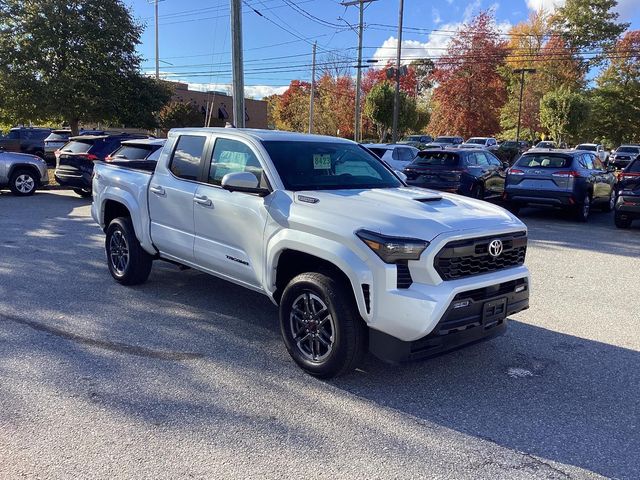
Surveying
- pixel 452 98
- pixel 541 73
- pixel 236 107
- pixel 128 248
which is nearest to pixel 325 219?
pixel 128 248

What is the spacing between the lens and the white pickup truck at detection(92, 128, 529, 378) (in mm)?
3648

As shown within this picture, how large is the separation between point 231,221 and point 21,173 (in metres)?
13.0

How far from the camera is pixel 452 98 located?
4797 centimetres

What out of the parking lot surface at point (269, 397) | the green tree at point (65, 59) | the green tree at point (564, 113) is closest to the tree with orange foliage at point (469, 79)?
the green tree at point (564, 113)

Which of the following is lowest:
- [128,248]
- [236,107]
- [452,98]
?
[128,248]

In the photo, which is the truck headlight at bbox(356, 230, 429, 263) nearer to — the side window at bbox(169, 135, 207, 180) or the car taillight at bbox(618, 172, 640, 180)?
the side window at bbox(169, 135, 207, 180)

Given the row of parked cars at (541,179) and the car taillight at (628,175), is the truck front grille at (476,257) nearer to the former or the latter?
the car taillight at (628,175)

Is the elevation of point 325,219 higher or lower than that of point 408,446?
higher

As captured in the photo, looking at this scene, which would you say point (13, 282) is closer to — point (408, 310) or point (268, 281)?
point (268, 281)

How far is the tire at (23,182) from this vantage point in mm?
15078

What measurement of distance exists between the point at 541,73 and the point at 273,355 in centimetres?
5231

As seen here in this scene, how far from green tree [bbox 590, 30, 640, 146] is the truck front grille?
53229mm

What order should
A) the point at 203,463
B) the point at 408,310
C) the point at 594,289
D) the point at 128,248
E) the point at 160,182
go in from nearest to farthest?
the point at 203,463 → the point at 408,310 → the point at 160,182 → the point at 128,248 → the point at 594,289

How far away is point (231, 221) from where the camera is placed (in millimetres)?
4758
